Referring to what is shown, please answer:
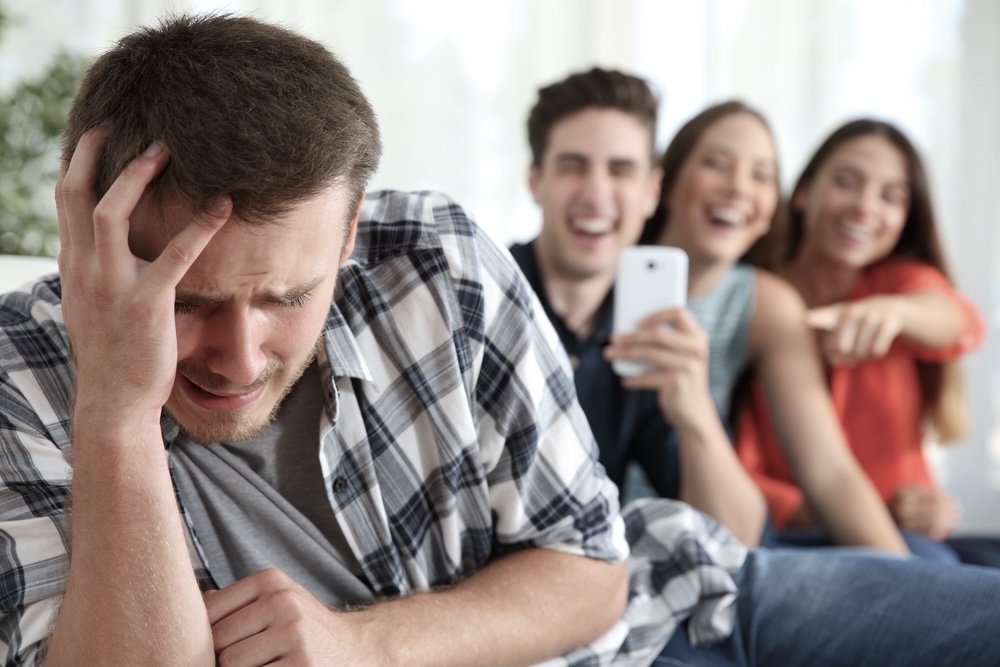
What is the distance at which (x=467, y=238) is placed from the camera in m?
1.10

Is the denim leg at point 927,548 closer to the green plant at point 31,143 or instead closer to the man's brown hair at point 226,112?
the man's brown hair at point 226,112

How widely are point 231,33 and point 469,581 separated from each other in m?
0.59

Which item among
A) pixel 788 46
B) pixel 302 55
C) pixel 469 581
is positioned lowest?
pixel 469 581

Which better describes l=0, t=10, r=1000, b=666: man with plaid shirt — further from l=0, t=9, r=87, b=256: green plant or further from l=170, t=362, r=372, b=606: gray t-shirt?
l=0, t=9, r=87, b=256: green plant

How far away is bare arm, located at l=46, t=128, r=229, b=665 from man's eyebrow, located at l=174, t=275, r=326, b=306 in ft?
0.13

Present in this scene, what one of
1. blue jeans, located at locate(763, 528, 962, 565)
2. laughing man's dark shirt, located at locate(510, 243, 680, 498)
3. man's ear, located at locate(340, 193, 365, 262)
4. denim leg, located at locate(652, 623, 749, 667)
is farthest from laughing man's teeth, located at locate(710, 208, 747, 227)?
man's ear, located at locate(340, 193, 365, 262)

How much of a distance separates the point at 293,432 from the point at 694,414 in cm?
81

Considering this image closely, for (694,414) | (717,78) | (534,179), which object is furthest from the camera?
(717,78)

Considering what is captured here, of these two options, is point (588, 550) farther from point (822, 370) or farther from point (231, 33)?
point (822, 370)

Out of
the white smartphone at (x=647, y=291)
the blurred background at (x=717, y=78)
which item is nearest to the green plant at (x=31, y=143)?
the blurred background at (x=717, y=78)

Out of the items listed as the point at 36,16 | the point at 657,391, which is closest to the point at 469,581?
the point at 657,391

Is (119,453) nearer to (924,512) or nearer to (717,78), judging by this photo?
(924,512)

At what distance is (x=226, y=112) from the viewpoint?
2.68 feet

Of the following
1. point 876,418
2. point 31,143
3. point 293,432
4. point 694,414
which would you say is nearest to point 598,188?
point 694,414
